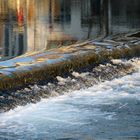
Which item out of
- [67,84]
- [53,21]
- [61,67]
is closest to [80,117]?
[67,84]

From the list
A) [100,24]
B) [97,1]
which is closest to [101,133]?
[100,24]

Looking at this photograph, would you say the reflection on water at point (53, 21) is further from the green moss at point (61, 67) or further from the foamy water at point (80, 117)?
the foamy water at point (80, 117)

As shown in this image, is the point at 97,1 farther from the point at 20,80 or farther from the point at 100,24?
the point at 20,80

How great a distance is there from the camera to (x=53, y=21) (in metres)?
14.8

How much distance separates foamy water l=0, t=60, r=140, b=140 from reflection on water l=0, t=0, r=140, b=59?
7.13 ft

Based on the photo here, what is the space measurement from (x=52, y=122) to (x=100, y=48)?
Answer: 4406mm

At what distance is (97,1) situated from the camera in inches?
781

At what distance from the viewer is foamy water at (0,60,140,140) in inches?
243

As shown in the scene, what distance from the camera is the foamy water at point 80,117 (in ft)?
20.3

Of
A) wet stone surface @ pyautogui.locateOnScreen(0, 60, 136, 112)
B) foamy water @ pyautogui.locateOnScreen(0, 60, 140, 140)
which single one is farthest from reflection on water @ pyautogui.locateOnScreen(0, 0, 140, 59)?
foamy water @ pyautogui.locateOnScreen(0, 60, 140, 140)

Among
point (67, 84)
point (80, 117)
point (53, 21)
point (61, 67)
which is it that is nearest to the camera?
point (80, 117)

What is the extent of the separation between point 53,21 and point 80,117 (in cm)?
806

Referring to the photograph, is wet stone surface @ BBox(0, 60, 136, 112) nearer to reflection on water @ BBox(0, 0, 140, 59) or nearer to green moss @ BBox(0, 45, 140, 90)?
green moss @ BBox(0, 45, 140, 90)

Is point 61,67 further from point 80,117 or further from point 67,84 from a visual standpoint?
point 80,117
